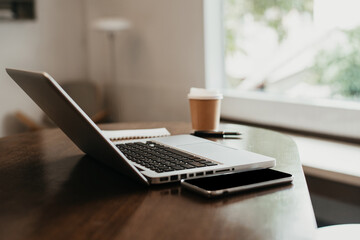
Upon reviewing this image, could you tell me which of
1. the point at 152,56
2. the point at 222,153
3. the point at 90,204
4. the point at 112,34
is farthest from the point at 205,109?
the point at 112,34

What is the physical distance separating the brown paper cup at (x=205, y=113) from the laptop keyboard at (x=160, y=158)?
0.29m

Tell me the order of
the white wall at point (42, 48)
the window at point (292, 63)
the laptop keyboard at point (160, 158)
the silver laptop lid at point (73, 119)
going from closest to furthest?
the silver laptop lid at point (73, 119), the laptop keyboard at point (160, 158), the window at point (292, 63), the white wall at point (42, 48)

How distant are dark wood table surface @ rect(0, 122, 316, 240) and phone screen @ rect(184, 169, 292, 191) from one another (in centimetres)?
4

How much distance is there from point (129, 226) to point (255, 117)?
2.04m

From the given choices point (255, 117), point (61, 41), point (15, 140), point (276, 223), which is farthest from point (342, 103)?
point (61, 41)

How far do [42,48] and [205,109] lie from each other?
95.3 inches

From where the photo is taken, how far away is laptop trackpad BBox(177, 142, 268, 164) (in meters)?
1.00

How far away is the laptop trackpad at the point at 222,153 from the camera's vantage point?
996 millimetres

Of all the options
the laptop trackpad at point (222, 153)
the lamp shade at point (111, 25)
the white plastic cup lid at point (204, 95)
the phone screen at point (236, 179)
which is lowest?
the phone screen at point (236, 179)

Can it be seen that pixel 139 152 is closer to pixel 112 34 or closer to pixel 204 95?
pixel 204 95

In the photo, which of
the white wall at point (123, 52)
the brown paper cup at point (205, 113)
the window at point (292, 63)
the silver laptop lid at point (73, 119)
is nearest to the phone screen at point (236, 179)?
the silver laptop lid at point (73, 119)

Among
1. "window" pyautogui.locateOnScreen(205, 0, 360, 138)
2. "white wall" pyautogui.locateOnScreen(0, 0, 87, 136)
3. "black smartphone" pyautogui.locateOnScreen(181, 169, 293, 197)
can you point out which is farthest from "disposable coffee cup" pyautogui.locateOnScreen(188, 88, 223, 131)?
"white wall" pyautogui.locateOnScreen(0, 0, 87, 136)

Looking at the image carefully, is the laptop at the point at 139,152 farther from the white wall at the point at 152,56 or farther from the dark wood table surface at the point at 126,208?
the white wall at the point at 152,56

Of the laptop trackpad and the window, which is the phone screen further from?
the window
